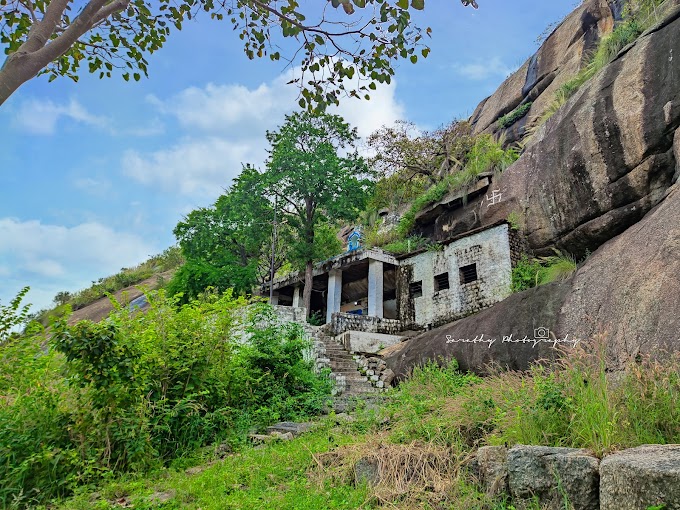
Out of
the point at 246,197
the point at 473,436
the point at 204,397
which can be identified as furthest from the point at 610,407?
the point at 246,197

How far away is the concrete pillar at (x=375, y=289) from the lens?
19.8 metres

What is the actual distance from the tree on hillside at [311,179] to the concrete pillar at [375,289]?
271cm

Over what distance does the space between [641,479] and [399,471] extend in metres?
2.38

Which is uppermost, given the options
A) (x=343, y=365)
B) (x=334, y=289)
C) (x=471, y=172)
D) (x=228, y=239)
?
(x=471, y=172)

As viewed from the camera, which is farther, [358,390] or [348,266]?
[348,266]

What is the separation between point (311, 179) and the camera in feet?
68.8

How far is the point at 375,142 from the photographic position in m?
23.1

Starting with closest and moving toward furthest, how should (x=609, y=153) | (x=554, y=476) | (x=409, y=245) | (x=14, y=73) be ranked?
(x=554, y=476), (x=14, y=73), (x=609, y=153), (x=409, y=245)

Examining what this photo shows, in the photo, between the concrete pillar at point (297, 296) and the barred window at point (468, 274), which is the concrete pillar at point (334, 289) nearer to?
the concrete pillar at point (297, 296)

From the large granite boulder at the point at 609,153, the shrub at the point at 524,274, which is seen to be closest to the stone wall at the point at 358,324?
the shrub at the point at 524,274

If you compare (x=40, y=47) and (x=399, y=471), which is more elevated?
(x=40, y=47)

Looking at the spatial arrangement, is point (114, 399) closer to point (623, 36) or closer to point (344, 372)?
point (344, 372)

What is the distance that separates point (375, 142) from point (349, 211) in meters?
4.18

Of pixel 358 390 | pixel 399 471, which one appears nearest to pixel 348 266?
pixel 358 390
